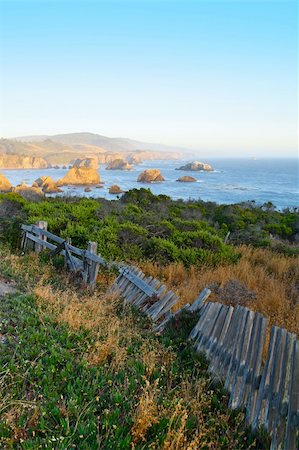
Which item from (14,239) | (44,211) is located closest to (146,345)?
(14,239)

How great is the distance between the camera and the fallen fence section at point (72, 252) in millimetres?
7164

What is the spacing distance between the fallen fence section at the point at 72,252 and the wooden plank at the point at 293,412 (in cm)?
446

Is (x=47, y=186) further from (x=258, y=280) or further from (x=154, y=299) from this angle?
(x=154, y=299)

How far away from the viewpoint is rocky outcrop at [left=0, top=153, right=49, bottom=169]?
438 ft

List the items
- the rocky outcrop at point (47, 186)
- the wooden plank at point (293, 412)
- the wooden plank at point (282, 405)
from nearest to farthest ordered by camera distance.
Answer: the wooden plank at point (293, 412)
the wooden plank at point (282, 405)
the rocky outcrop at point (47, 186)

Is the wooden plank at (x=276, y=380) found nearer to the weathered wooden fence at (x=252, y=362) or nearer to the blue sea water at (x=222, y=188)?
the weathered wooden fence at (x=252, y=362)

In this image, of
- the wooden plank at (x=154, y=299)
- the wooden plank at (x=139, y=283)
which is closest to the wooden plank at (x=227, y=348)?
the wooden plank at (x=154, y=299)

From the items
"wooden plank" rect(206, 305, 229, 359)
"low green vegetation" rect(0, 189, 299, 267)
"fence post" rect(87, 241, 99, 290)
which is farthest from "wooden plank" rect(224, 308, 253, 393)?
"low green vegetation" rect(0, 189, 299, 267)

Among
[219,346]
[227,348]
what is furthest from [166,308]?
[227,348]

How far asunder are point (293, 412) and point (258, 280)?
212 inches

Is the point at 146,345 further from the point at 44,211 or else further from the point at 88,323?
the point at 44,211

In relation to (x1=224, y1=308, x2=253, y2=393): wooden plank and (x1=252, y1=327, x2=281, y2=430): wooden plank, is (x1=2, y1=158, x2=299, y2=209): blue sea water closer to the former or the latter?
(x1=224, y1=308, x2=253, y2=393): wooden plank

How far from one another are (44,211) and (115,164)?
14297 centimetres

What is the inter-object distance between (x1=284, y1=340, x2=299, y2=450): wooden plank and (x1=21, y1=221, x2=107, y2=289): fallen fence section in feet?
14.6
